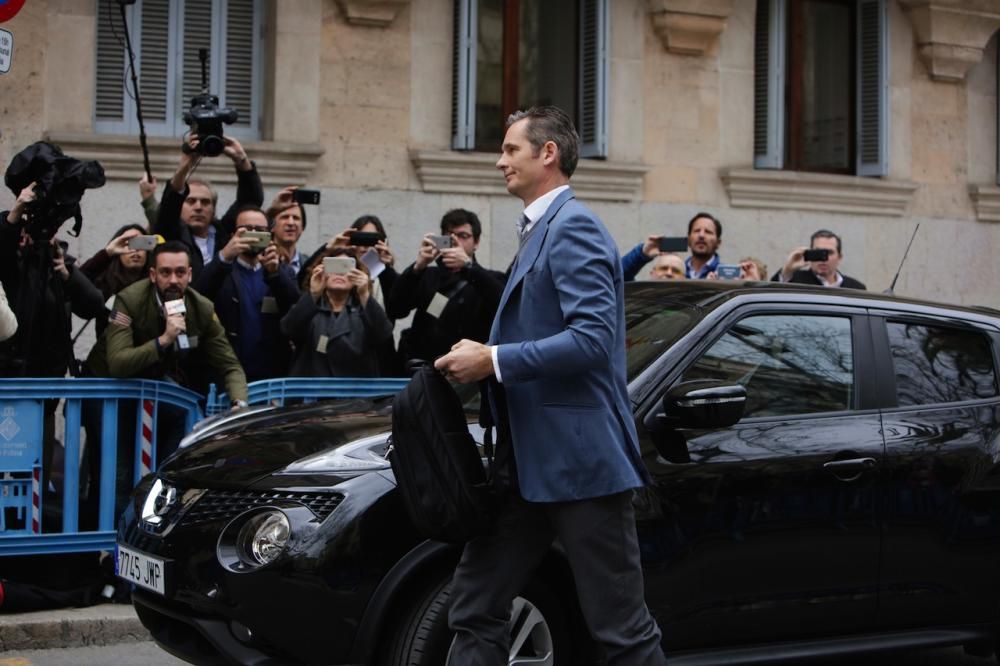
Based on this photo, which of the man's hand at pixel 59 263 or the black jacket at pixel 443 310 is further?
the black jacket at pixel 443 310

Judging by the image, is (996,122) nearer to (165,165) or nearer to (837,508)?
(165,165)

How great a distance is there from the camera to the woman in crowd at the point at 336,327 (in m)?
8.22

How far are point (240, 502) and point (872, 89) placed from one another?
35.9 feet

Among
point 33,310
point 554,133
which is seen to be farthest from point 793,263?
point 554,133

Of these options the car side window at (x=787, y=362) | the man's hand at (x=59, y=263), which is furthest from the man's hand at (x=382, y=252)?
the car side window at (x=787, y=362)

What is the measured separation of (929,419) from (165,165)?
24.1 feet

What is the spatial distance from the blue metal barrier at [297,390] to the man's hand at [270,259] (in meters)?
0.84

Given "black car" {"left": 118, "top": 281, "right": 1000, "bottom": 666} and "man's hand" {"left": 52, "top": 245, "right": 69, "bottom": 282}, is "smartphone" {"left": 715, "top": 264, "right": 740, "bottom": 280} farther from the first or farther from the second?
"man's hand" {"left": 52, "top": 245, "right": 69, "bottom": 282}

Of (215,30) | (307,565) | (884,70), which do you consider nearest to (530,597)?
(307,565)

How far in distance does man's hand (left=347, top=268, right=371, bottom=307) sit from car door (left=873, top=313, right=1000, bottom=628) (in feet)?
10.2

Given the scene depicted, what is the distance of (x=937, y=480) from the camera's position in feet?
19.6

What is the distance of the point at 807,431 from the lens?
5.82 metres

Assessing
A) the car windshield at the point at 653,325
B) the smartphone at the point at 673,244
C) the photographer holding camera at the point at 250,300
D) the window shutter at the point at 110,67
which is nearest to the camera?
the car windshield at the point at 653,325

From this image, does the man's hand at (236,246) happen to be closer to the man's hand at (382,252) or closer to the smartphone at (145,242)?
the smartphone at (145,242)
